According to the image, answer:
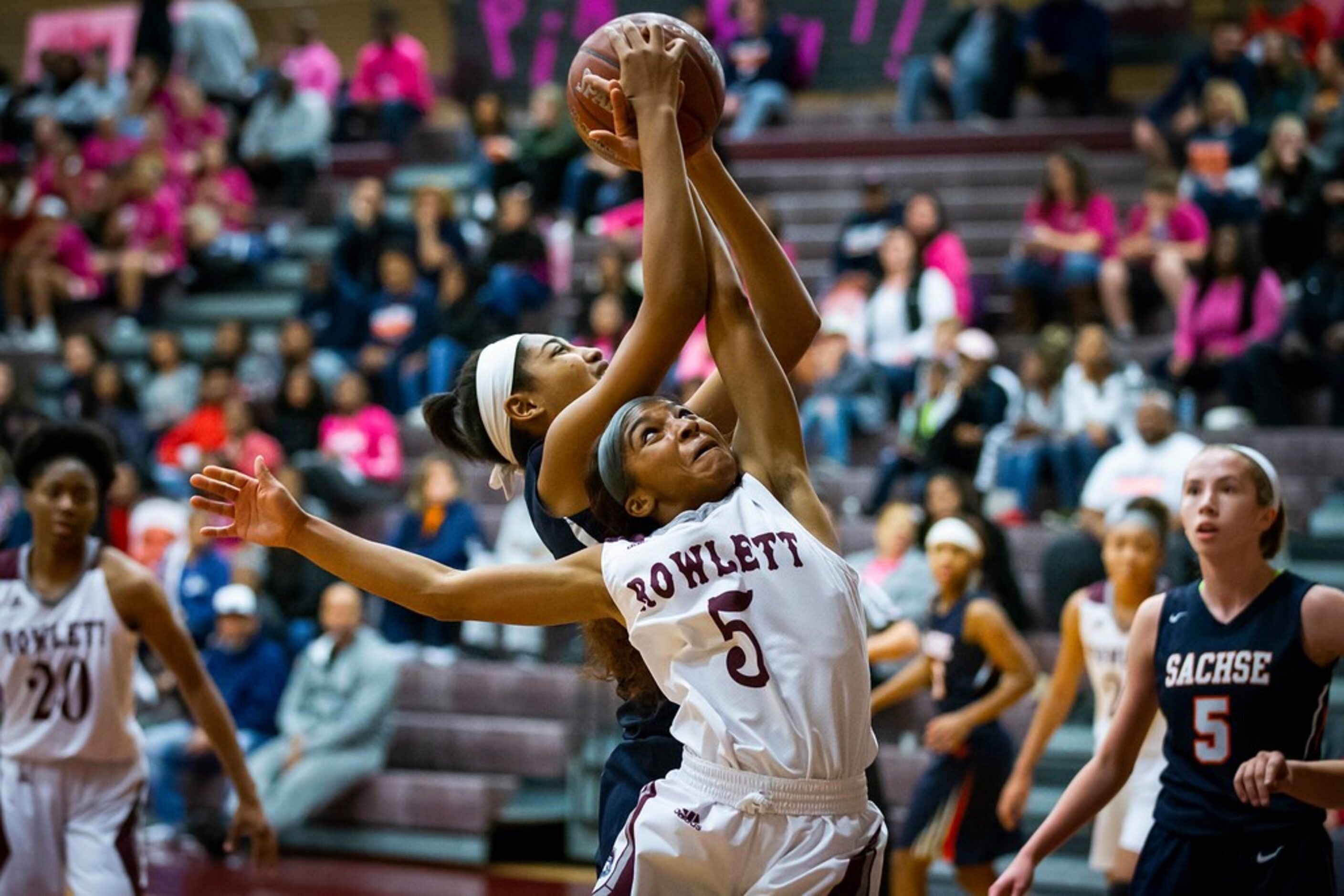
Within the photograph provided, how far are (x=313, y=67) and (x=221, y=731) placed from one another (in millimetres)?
11537

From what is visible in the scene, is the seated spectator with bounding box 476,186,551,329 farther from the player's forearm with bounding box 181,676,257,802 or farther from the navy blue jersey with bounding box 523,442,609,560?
the navy blue jersey with bounding box 523,442,609,560

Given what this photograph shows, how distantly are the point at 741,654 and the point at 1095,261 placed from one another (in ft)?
25.5

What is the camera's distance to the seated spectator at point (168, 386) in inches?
471

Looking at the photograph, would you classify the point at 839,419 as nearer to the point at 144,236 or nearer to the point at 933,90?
the point at 933,90

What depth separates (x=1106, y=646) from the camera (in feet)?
19.8

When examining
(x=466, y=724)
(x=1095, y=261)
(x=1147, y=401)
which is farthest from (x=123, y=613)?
(x=1095, y=261)

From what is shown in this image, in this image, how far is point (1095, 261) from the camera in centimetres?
1026

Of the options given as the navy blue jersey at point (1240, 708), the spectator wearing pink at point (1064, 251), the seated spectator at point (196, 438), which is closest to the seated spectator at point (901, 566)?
the spectator wearing pink at point (1064, 251)

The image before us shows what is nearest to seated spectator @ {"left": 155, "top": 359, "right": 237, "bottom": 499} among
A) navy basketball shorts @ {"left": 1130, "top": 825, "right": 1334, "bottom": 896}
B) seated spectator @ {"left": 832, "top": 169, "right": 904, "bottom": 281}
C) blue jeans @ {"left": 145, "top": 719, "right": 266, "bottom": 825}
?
blue jeans @ {"left": 145, "top": 719, "right": 266, "bottom": 825}

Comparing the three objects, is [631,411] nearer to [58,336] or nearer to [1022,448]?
[1022,448]

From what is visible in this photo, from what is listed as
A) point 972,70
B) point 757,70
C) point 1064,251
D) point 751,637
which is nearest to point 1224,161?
point 1064,251

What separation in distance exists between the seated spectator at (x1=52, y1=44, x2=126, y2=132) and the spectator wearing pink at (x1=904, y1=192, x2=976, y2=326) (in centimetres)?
815

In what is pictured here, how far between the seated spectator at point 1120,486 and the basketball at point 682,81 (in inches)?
188

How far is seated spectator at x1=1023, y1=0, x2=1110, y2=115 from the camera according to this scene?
1252 cm
